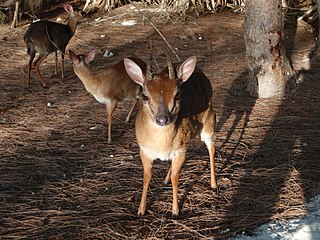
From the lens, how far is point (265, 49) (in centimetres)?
729

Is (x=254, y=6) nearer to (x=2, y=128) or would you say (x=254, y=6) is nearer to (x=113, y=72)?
(x=113, y=72)

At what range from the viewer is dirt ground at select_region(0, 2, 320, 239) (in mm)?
4316

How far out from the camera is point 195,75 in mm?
4871

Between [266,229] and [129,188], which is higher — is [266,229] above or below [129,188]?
above

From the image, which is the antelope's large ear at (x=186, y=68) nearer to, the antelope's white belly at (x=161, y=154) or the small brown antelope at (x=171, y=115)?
the small brown antelope at (x=171, y=115)

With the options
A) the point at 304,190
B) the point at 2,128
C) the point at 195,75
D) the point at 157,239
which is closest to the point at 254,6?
the point at 195,75

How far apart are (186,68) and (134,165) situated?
1766mm

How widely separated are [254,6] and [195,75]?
2755 mm

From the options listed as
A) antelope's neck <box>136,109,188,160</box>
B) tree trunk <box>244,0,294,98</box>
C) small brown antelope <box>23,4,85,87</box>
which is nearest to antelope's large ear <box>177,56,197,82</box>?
antelope's neck <box>136,109,188,160</box>

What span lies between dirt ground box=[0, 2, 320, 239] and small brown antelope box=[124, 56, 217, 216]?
37 centimetres

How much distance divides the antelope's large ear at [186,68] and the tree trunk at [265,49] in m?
3.42

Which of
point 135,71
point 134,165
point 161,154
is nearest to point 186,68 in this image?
point 135,71

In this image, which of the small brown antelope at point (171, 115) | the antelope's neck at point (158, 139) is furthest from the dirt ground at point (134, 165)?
the antelope's neck at point (158, 139)

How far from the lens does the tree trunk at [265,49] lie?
23.5ft
